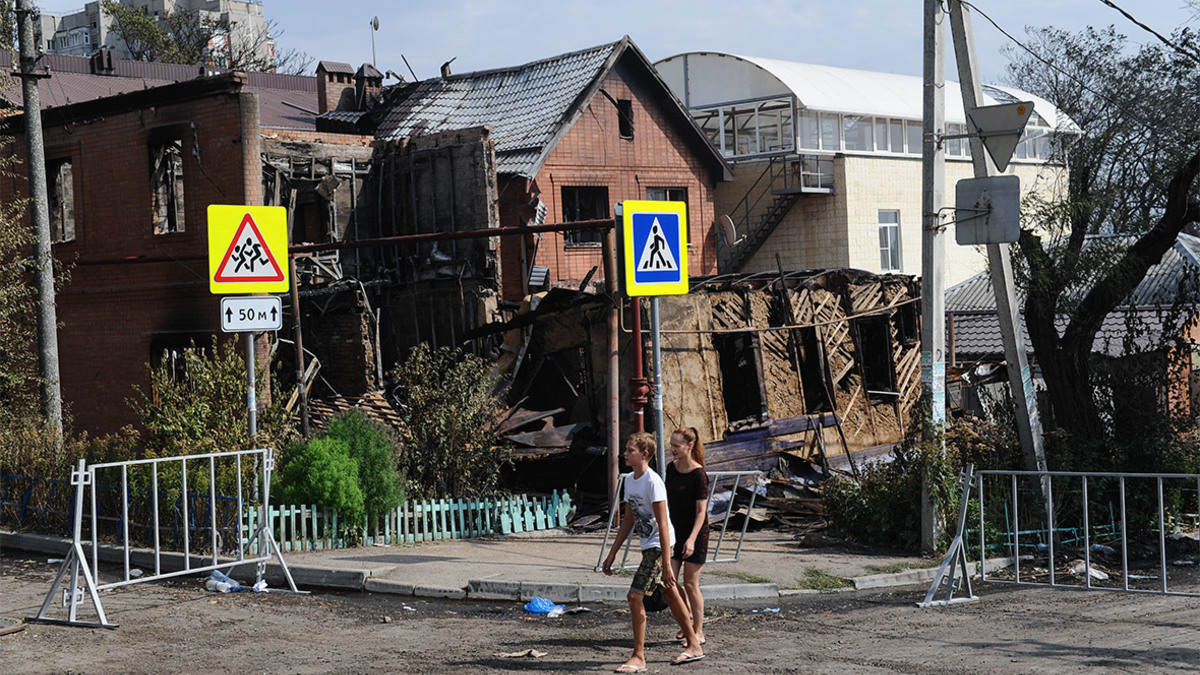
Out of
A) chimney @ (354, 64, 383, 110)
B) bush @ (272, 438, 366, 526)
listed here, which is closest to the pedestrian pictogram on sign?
bush @ (272, 438, 366, 526)

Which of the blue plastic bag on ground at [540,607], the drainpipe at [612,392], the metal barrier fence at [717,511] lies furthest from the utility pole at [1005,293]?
the blue plastic bag on ground at [540,607]

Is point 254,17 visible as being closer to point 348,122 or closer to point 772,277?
point 348,122

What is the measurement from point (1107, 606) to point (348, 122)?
2547 cm

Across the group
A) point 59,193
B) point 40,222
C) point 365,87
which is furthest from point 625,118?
point 40,222

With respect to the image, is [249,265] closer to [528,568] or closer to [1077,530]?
[528,568]

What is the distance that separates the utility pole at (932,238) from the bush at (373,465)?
5.78m

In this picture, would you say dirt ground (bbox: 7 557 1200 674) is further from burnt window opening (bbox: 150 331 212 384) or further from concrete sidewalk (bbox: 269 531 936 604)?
burnt window opening (bbox: 150 331 212 384)

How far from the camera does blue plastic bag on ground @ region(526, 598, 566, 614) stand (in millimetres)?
10422

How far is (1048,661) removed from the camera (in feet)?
26.8

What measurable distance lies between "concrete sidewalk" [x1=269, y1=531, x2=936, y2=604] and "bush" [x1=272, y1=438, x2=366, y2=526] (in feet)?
1.67

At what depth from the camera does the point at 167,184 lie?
69.3ft

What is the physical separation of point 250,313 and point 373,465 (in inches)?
109

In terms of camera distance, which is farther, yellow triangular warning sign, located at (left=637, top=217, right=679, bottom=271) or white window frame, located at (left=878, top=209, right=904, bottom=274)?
white window frame, located at (left=878, top=209, right=904, bottom=274)

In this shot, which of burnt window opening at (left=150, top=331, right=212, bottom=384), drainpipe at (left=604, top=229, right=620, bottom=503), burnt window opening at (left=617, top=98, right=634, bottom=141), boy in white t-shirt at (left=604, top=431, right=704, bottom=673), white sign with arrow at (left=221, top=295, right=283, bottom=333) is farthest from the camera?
burnt window opening at (left=617, top=98, right=634, bottom=141)
